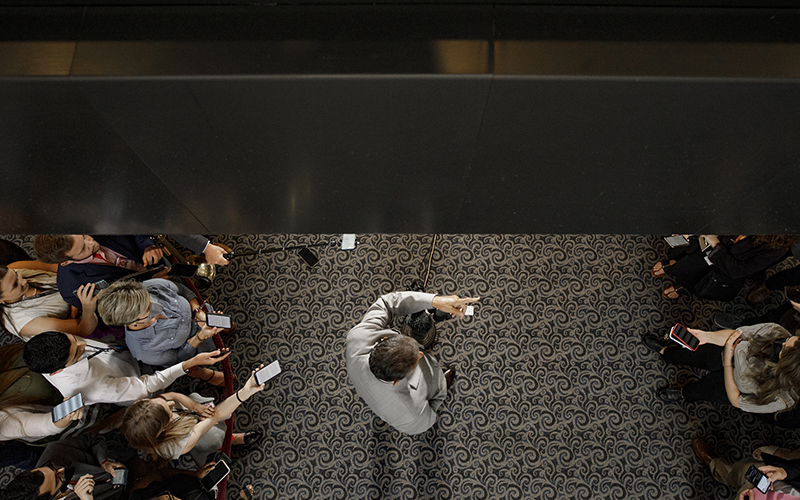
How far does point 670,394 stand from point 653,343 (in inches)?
16.5

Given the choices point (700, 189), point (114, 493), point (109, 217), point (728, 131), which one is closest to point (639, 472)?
point (700, 189)

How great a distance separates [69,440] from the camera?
138 inches

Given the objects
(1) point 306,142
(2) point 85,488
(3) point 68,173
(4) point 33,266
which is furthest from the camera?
(4) point 33,266

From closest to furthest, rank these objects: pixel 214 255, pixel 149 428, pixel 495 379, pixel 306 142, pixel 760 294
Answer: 1. pixel 306 142
2. pixel 149 428
3. pixel 214 255
4. pixel 495 379
5. pixel 760 294

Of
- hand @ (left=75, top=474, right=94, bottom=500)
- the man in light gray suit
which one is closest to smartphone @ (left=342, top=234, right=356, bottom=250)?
the man in light gray suit

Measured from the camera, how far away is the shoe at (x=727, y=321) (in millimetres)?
4156

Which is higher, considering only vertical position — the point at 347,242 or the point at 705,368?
the point at 347,242

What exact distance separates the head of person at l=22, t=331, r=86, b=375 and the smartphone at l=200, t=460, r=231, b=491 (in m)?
1.16

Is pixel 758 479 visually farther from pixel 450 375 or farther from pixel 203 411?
pixel 203 411

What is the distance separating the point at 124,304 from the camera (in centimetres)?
312

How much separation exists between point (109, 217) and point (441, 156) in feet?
5.57

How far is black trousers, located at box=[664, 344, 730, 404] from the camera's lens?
12.1 ft

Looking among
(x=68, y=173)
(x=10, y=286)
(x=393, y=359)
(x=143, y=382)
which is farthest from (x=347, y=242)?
(x=10, y=286)

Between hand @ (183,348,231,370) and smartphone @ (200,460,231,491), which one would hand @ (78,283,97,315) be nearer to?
hand @ (183,348,231,370)
